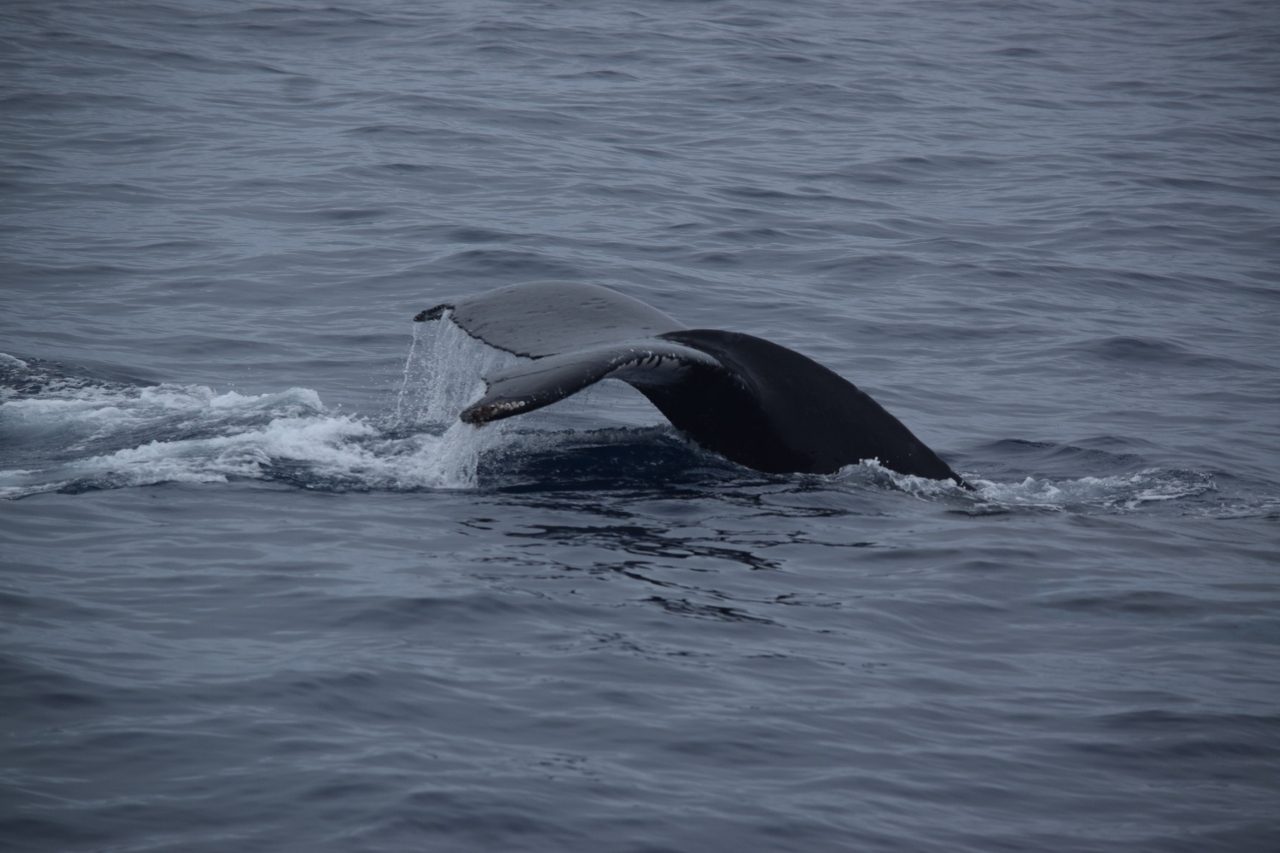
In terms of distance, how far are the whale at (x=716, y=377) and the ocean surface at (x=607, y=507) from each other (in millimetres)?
178

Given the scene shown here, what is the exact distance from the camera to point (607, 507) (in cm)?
714

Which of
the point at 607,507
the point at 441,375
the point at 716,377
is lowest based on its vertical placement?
the point at 607,507

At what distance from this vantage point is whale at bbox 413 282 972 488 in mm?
6836

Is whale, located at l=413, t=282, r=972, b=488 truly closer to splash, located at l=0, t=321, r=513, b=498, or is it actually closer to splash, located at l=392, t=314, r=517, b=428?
splash, located at l=392, t=314, r=517, b=428

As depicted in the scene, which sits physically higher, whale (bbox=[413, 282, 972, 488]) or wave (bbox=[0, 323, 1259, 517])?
whale (bbox=[413, 282, 972, 488])

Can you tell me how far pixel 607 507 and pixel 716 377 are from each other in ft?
2.41

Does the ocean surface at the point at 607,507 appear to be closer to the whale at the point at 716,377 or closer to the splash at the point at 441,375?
the splash at the point at 441,375

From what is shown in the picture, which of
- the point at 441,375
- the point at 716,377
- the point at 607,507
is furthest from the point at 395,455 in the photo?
the point at 716,377

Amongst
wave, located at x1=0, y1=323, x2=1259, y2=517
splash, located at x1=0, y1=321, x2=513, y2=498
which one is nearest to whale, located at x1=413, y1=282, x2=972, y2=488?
wave, located at x1=0, y1=323, x2=1259, y2=517

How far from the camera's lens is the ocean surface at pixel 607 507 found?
187 inches

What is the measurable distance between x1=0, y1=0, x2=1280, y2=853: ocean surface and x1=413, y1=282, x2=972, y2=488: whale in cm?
18

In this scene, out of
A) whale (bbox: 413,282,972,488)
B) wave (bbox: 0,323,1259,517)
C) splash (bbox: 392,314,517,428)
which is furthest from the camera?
wave (bbox: 0,323,1259,517)

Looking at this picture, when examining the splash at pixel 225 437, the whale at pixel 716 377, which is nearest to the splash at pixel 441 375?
the splash at pixel 225 437

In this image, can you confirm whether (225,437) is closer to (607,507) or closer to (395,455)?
(395,455)
